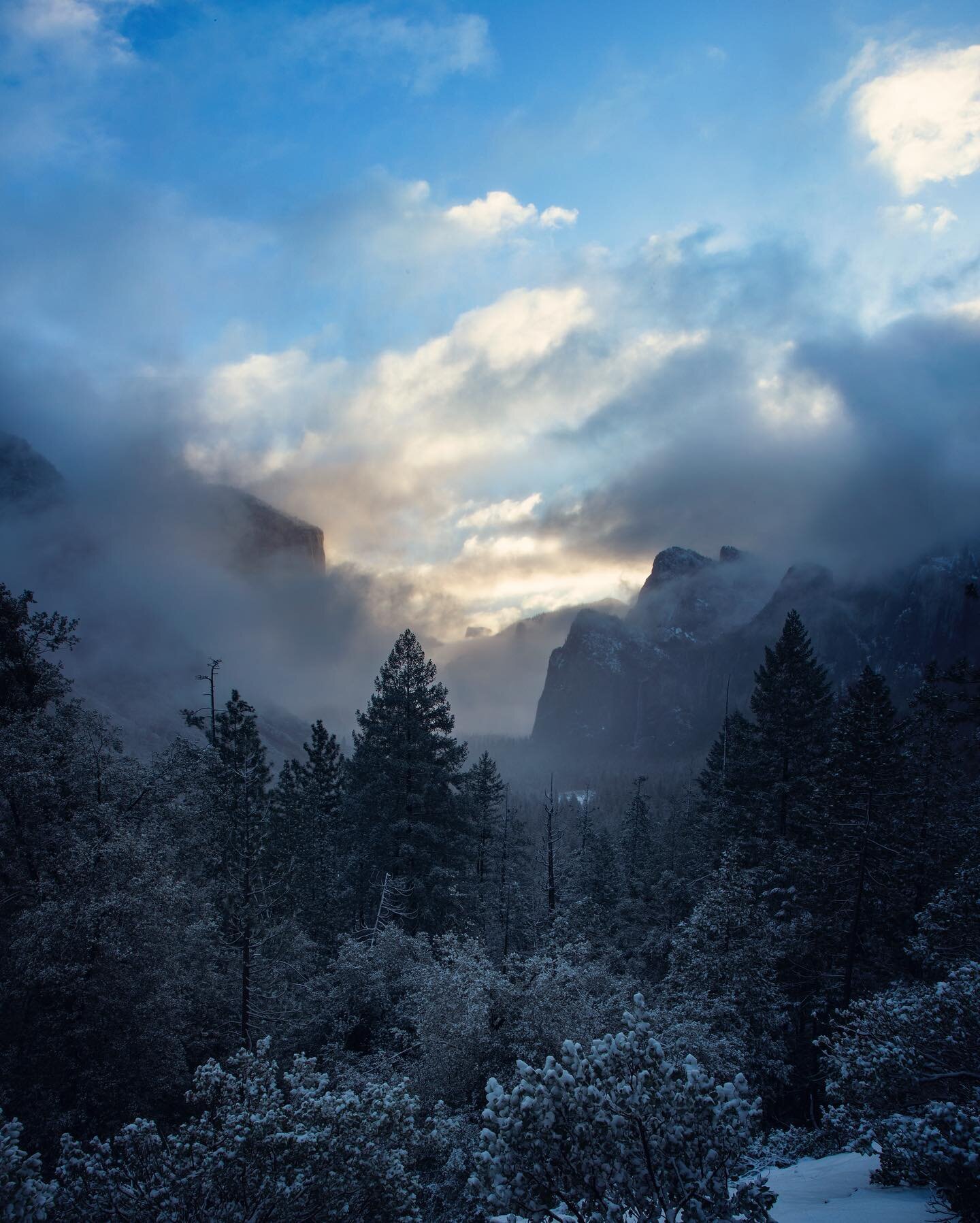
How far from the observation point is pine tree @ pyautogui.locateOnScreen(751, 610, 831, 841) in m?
26.7

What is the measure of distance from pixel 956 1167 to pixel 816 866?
17238mm

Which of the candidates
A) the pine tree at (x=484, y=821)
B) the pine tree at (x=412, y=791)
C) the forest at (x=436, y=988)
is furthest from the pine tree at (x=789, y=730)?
the pine tree at (x=484, y=821)

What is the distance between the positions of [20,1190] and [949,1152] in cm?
863

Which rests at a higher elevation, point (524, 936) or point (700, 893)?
point (700, 893)

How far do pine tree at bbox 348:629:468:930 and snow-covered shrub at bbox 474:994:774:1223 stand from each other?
758 inches

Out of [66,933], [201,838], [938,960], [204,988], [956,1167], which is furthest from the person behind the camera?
[201,838]

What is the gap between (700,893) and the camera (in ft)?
104

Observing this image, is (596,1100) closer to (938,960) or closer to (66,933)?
(66,933)

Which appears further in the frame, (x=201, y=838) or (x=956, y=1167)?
(x=201, y=838)

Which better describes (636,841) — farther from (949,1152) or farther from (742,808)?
(949,1152)

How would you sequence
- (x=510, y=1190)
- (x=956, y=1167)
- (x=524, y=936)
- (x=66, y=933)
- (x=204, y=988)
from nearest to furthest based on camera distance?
1. (x=510, y=1190)
2. (x=956, y=1167)
3. (x=66, y=933)
4. (x=204, y=988)
5. (x=524, y=936)

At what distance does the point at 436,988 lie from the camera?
15102mm

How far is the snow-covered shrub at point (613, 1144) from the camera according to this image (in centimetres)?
488

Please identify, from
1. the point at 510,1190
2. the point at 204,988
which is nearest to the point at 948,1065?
the point at 510,1190
